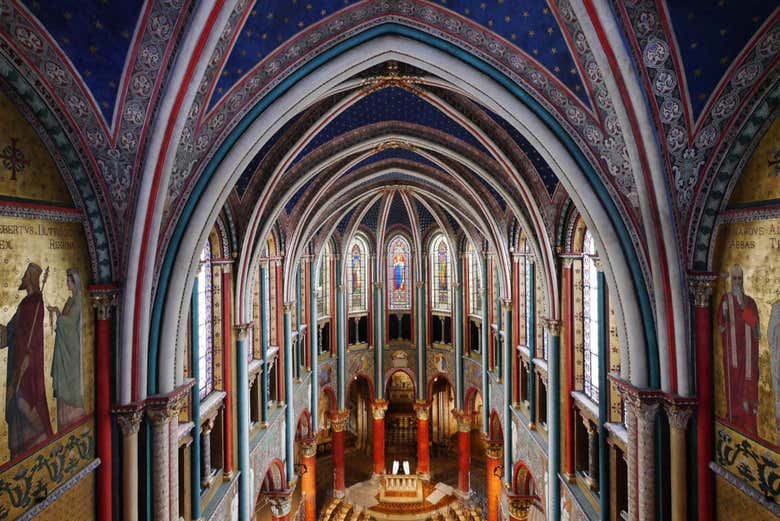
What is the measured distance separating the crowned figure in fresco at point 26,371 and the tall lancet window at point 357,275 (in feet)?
59.6

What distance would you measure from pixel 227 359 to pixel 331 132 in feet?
20.3

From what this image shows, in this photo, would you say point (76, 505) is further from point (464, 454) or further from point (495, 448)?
point (464, 454)

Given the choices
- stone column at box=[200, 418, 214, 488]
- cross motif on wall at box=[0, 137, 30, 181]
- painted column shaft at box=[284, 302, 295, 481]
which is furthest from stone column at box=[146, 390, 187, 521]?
painted column shaft at box=[284, 302, 295, 481]

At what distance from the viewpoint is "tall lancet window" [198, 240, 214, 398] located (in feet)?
35.0

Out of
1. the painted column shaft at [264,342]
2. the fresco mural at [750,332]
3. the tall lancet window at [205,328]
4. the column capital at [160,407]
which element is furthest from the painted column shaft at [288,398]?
the fresco mural at [750,332]

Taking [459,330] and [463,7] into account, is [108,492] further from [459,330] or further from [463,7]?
[459,330]

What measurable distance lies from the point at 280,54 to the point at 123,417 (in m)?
5.52

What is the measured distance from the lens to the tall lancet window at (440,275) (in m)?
23.5

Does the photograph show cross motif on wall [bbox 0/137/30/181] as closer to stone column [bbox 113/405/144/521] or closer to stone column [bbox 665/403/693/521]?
stone column [bbox 113/405/144/521]

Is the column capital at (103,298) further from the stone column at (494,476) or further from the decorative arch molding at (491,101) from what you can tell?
the stone column at (494,476)

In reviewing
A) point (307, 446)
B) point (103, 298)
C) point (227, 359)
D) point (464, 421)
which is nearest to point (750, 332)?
point (103, 298)

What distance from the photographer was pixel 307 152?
12.6 metres

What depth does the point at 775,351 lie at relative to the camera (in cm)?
528

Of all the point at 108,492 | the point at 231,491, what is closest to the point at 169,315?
the point at 108,492
